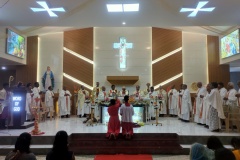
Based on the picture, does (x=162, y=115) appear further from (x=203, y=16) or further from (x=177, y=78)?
(x=203, y=16)

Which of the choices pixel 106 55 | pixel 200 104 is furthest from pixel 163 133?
pixel 106 55

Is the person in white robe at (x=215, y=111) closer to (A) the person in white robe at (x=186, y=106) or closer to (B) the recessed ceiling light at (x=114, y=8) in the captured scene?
(A) the person in white robe at (x=186, y=106)

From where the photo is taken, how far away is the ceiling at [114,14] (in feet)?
21.1

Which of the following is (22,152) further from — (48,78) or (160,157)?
(48,78)

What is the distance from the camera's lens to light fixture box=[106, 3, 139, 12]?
6.72 meters

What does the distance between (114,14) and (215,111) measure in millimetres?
4527

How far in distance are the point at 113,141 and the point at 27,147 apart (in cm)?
402

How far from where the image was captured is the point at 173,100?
1148 centimetres

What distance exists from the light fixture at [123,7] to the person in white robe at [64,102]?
18.9 feet

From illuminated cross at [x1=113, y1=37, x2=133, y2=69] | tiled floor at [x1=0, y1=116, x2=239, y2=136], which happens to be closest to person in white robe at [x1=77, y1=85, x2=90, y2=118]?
illuminated cross at [x1=113, y1=37, x2=133, y2=69]

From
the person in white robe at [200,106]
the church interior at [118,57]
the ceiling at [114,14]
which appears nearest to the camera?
the ceiling at [114,14]

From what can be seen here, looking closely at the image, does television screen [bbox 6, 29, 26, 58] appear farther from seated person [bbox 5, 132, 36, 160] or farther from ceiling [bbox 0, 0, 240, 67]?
seated person [bbox 5, 132, 36, 160]

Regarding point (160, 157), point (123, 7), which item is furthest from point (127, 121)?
point (123, 7)

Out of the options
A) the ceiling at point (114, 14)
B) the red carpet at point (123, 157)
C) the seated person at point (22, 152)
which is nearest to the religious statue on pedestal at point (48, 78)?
the ceiling at point (114, 14)
